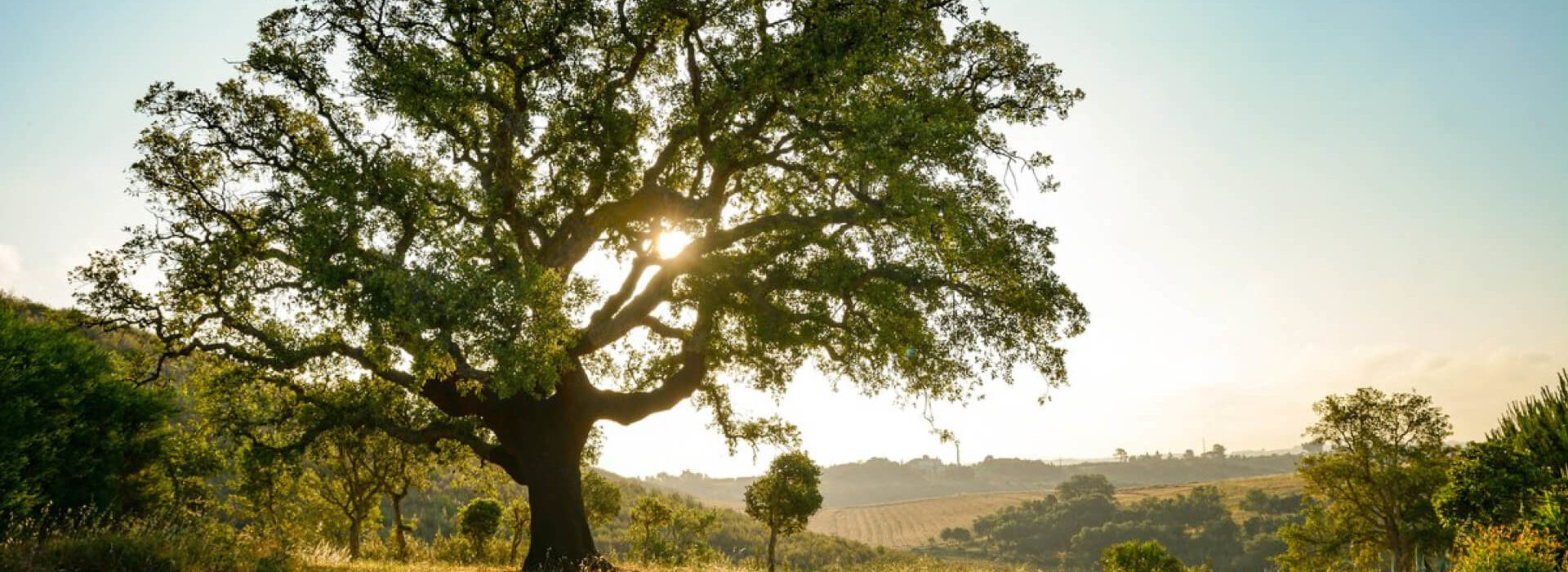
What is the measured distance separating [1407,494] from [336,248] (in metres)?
38.5

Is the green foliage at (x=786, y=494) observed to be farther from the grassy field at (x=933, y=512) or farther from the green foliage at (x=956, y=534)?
the green foliage at (x=956, y=534)

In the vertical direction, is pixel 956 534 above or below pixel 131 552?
below

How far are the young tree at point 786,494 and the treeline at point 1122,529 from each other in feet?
180

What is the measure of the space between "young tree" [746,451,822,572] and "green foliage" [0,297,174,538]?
63.3ft

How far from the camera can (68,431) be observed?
13.9 metres

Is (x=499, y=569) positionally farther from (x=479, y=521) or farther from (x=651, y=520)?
(x=651, y=520)

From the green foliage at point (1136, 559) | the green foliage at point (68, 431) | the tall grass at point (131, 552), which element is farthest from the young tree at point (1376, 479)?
the green foliage at point (68, 431)

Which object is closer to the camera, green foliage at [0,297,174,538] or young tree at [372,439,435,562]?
green foliage at [0,297,174,538]

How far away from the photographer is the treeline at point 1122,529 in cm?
7738

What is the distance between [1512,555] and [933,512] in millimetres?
130001

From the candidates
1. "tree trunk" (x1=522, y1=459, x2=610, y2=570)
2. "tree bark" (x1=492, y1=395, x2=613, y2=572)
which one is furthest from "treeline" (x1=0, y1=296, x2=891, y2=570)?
"tree trunk" (x1=522, y1=459, x2=610, y2=570)

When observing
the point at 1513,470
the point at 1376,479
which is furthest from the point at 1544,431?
the point at 1376,479

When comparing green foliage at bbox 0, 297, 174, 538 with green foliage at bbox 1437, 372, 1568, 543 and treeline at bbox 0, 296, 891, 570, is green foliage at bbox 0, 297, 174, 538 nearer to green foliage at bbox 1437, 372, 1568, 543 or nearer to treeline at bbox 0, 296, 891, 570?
treeline at bbox 0, 296, 891, 570

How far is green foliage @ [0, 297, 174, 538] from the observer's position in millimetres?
12445
